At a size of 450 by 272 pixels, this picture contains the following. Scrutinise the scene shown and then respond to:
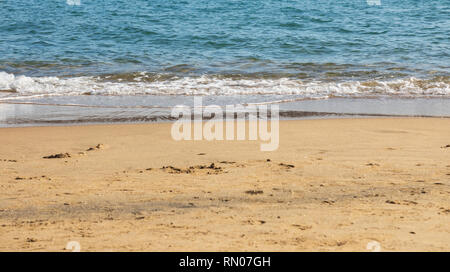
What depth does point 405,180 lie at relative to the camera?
471cm

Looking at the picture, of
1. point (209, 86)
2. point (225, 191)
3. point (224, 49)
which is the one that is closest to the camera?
point (225, 191)

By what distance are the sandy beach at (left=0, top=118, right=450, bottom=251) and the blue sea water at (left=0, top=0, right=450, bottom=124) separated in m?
3.32

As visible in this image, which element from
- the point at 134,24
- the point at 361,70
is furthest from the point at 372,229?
the point at 134,24

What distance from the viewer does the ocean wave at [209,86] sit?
1026 cm

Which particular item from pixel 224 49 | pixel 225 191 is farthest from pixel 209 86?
pixel 225 191

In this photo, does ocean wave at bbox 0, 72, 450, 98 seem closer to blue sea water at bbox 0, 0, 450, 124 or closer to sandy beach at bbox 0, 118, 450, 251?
blue sea water at bbox 0, 0, 450, 124

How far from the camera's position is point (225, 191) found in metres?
4.44

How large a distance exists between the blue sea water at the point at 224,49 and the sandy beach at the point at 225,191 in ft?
10.9

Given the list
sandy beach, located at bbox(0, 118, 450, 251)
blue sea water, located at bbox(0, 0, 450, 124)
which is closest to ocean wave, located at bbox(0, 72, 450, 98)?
blue sea water, located at bbox(0, 0, 450, 124)

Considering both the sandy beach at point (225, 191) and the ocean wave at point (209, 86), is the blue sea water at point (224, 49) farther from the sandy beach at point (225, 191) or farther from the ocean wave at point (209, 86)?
the sandy beach at point (225, 191)

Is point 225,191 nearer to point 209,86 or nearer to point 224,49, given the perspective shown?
point 209,86

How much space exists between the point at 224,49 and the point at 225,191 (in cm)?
1098

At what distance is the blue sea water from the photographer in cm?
1068

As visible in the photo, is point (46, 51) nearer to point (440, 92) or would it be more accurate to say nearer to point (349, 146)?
point (440, 92)
